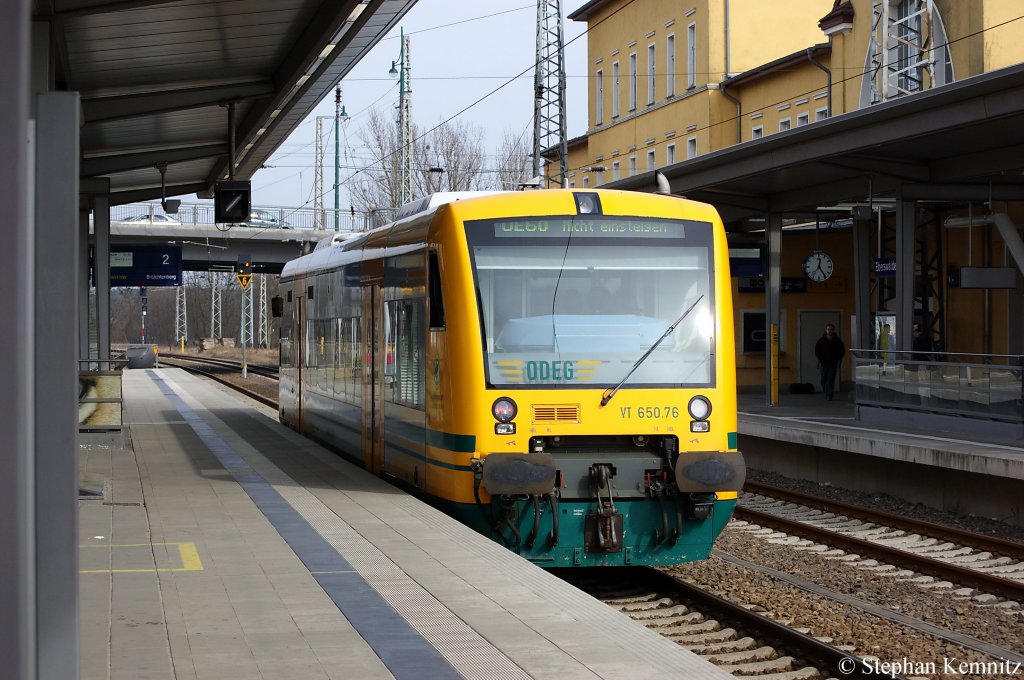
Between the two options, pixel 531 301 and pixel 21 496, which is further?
pixel 531 301

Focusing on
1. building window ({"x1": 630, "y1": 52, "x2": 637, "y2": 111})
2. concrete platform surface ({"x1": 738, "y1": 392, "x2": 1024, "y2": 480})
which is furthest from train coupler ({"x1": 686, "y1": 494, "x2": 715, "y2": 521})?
building window ({"x1": 630, "y1": 52, "x2": 637, "y2": 111})

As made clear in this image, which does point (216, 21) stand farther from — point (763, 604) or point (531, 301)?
point (763, 604)

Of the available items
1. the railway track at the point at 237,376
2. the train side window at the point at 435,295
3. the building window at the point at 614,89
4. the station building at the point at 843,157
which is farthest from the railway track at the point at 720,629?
the building window at the point at 614,89

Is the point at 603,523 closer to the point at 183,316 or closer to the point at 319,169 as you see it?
the point at 319,169

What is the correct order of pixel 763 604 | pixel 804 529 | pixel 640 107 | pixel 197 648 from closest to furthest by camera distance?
pixel 197 648
pixel 763 604
pixel 804 529
pixel 640 107

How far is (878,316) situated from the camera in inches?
1073

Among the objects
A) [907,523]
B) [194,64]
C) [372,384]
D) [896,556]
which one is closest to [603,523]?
Answer: [896,556]

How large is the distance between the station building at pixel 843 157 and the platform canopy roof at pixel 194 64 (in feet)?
24.5

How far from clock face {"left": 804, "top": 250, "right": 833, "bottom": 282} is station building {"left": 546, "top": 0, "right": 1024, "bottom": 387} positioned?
10.0 inches

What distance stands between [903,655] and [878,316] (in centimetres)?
2031

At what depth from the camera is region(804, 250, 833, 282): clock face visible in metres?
27.0

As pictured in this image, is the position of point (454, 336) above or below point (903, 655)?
above

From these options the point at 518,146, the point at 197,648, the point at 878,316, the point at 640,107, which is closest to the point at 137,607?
the point at 197,648

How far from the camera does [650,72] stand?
145ft
